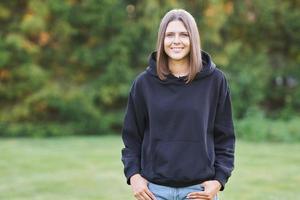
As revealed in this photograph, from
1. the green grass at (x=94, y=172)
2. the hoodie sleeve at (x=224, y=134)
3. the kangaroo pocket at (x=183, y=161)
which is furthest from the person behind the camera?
the green grass at (x=94, y=172)

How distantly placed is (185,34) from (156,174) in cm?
69

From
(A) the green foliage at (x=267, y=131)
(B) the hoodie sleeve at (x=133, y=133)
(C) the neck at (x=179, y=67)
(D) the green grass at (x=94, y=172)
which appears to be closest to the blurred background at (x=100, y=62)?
(A) the green foliage at (x=267, y=131)

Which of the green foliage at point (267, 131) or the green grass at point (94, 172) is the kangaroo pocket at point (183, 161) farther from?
the green foliage at point (267, 131)

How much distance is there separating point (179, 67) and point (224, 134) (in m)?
0.40

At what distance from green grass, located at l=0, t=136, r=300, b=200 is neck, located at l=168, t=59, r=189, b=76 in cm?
408

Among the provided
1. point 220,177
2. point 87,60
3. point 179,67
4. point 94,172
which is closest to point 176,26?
point 179,67

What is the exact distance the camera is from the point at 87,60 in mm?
14578

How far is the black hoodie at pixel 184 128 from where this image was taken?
268 centimetres

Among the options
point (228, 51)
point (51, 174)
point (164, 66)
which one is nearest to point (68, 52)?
point (228, 51)

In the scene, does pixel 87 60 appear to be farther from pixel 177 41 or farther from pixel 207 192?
pixel 207 192

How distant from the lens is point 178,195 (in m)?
2.69

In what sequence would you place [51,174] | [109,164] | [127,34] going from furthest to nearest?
[127,34], [109,164], [51,174]

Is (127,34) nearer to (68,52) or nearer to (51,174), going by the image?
(68,52)

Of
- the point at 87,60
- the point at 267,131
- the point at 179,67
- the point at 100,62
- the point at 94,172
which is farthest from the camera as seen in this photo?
the point at 100,62
